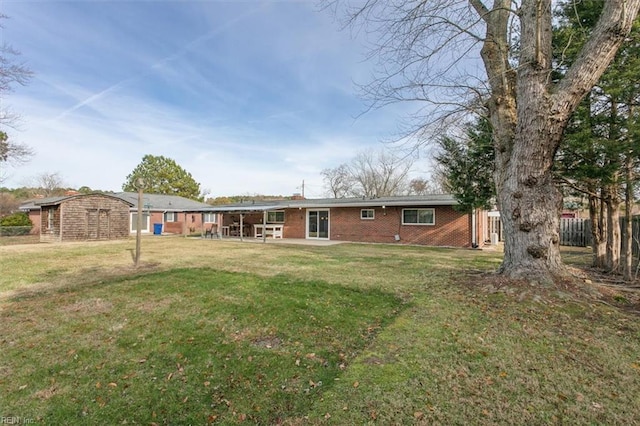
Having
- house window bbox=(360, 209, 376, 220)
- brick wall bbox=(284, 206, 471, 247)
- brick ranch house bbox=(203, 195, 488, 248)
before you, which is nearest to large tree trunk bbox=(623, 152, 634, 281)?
brick ranch house bbox=(203, 195, 488, 248)

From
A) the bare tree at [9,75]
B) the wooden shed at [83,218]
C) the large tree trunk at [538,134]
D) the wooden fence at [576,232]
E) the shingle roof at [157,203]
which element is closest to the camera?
the large tree trunk at [538,134]

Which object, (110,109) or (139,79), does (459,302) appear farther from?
(110,109)

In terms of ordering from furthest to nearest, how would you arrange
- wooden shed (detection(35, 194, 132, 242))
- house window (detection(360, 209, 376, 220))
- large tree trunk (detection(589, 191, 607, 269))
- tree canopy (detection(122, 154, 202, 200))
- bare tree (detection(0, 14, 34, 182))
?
1. tree canopy (detection(122, 154, 202, 200))
2. house window (detection(360, 209, 376, 220))
3. wooden shed (detection(35, 194, 132, 242))
4. bare tree (detection(0, 14, 34, 182))
5. large tree trunk (detection(589, 191, 607, 269))

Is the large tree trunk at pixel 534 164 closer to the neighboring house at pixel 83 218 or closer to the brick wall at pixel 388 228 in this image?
the brick wall at pixel 388 228

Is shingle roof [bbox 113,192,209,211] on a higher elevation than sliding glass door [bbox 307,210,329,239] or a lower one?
higher

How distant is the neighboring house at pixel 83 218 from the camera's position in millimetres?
17469

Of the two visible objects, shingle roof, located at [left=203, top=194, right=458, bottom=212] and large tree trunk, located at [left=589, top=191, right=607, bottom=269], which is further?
shingle roof, located at [left=203, top=194, right=458, bottom=212]

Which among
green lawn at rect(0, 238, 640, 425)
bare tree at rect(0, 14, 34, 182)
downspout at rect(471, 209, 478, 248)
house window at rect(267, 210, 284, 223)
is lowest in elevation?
green lawn at rect(0, 238, 640, 425)

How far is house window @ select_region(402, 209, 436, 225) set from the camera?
1588cm

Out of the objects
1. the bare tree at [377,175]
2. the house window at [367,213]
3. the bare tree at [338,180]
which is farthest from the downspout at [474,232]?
the bare tree at [338,180]

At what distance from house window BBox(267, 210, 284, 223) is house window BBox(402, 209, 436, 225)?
28.9 feet

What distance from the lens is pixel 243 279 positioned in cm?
675

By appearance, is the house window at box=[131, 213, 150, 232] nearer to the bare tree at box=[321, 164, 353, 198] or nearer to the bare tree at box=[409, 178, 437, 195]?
the bare tree at box=[321, 164, 353, 198]

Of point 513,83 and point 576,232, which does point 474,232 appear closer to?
point 576,232
